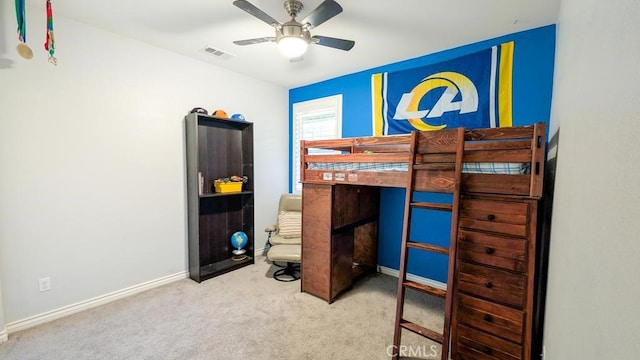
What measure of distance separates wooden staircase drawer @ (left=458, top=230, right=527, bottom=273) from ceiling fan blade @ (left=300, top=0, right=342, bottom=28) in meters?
1.79

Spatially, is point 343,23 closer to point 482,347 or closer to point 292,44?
point 292,44

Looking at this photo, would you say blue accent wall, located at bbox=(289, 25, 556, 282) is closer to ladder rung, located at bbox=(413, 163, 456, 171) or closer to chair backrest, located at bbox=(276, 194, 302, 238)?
chair backrest, located at bbox=(276, 194, 302, 238)

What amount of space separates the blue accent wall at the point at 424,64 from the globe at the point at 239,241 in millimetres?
1904

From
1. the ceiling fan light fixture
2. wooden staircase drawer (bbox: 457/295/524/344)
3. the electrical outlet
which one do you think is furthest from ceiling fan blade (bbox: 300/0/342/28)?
the electrical outlet

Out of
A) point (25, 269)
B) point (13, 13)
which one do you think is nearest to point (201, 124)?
point (13, 13)

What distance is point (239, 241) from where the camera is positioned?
3.57m

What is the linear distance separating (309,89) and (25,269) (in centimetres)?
383

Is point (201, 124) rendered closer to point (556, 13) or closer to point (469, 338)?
point (469, 338)

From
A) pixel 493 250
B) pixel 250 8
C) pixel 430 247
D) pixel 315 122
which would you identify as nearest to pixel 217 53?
pixel 250 8

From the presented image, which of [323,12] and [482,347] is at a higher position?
[323,12]

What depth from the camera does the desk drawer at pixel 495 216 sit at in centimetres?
164

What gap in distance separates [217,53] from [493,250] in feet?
11.1

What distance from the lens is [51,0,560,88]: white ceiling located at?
2.11 m

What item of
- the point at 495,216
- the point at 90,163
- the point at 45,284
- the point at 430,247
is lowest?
the point at 45,284
